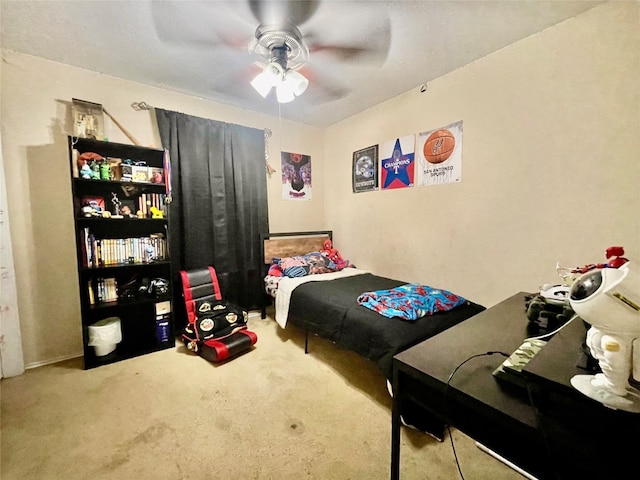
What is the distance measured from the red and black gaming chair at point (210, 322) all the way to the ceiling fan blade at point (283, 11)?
2177 mm

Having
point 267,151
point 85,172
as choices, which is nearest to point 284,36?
point 267,151

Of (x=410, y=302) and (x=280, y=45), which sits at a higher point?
(x=280, y=45)

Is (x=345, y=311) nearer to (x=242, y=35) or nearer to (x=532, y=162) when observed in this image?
(x=532, y=162)

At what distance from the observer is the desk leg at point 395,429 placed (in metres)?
0.90

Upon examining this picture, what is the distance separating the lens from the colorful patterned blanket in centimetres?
179

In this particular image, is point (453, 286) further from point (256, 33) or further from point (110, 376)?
point (110, 376)

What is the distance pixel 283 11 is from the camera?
1.58 m

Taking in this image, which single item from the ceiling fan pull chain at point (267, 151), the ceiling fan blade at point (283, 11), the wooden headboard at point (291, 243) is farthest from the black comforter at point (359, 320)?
the ceiling fan blade at point (283, 11)

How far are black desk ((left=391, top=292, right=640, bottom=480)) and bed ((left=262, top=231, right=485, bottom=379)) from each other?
0.67 metres

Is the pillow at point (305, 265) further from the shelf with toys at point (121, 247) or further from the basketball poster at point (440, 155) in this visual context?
the basketball poster at point (440, 155)

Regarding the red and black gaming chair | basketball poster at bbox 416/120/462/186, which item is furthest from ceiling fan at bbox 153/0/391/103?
the red and black gaming chair

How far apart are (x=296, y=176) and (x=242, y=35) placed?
1.84m

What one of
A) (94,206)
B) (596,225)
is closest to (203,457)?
(94,206)

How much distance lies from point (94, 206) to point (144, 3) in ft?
5.01
